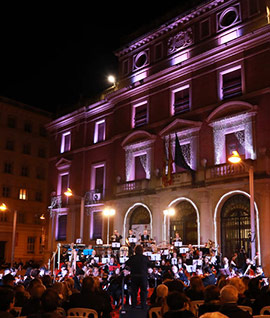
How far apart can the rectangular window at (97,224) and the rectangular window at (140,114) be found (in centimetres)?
814

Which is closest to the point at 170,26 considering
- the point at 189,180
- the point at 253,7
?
the point at 253,7

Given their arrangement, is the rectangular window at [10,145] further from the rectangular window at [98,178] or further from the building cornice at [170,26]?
the building cornice at [170,26]

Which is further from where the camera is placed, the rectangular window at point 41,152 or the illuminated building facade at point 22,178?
the rectangular window at point 41,152

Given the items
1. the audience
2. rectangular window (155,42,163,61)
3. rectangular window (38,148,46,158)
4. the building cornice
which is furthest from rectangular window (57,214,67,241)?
the audience

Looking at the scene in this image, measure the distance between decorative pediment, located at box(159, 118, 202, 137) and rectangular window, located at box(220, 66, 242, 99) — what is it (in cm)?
257

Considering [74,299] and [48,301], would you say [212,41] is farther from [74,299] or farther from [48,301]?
[48,301]

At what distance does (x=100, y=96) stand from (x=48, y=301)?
107ft

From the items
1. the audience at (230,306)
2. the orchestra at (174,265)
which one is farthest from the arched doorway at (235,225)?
the audience at (230,306)

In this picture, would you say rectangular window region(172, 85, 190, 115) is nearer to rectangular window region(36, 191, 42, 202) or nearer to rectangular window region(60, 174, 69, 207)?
rectangular window region(60, 174, 69, 207)

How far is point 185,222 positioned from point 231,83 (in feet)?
32.0

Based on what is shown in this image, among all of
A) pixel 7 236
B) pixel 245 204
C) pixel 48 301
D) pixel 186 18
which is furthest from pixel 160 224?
pixel 7 236

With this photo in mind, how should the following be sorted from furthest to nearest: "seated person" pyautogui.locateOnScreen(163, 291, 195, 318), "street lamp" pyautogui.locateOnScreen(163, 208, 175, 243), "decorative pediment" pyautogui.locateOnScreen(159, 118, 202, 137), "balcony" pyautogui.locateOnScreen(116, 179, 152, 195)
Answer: "balcony" pyautogui.locateOnScreen(116, 179, 152, 195) → "street lamp" pyautogui.locateOnScreen(163, 208, 175, 243) → "decorative pediment" pyautogui.locateOnScreen(159, 118, 202, 137) → "seated person" pyautogui.locateOnScreen(163, 291, 195, 318)

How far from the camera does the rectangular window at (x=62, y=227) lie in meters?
37.4

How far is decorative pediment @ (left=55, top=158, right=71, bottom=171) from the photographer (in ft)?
126
